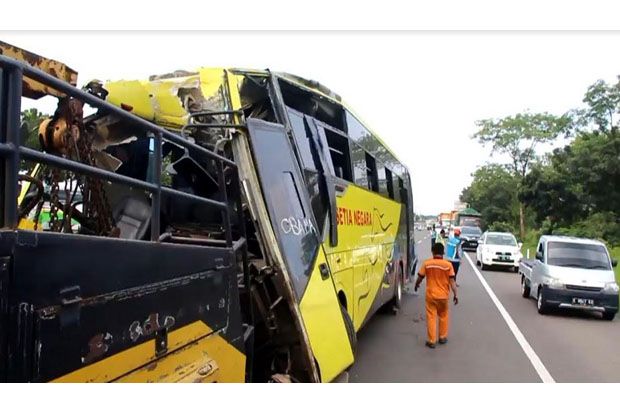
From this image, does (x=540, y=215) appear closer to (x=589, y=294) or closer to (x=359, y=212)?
(x=589, y=294)

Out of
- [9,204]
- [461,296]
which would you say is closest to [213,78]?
[9,204]

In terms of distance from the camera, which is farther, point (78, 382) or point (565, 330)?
point (565, 330)

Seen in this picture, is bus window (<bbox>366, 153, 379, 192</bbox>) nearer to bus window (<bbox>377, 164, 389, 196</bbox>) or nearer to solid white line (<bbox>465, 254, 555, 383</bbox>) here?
bus window (<bbox>377, 164, 389, 196</bbox>)

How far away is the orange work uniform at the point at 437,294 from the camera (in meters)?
8.20

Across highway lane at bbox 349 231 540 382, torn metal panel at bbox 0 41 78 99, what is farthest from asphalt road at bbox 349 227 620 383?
torn metal panel at bbox 0 41 78 99

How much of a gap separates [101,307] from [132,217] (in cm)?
182

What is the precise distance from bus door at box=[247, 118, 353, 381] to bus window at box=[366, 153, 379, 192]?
151 inches

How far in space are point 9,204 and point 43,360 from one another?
563mm

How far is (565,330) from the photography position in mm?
9875

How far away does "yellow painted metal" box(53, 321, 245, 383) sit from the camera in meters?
2.29

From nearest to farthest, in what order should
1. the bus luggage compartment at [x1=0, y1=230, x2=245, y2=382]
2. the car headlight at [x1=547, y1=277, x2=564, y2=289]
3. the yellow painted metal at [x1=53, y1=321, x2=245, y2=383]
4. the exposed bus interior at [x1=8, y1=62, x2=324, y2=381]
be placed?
the bus luggage compartment at [x1=0, y1=230, x2=245, y2=382]
the yellow painted metal at [x1=53, y1=321, x2=245, y2=383]
the exposed bus interior at [x1=8, y1=62, x2=324, y2=381]
the car headlight at [x1=547, y1=277, x2=564, y2=289]

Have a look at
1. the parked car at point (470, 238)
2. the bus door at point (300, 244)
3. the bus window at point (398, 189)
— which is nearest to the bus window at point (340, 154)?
the bus door at point (300, 244)

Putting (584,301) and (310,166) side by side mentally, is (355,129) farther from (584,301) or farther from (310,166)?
(584,301)

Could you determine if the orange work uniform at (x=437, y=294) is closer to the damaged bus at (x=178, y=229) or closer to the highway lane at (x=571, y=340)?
the damaged bus at (x=178, y=229)
